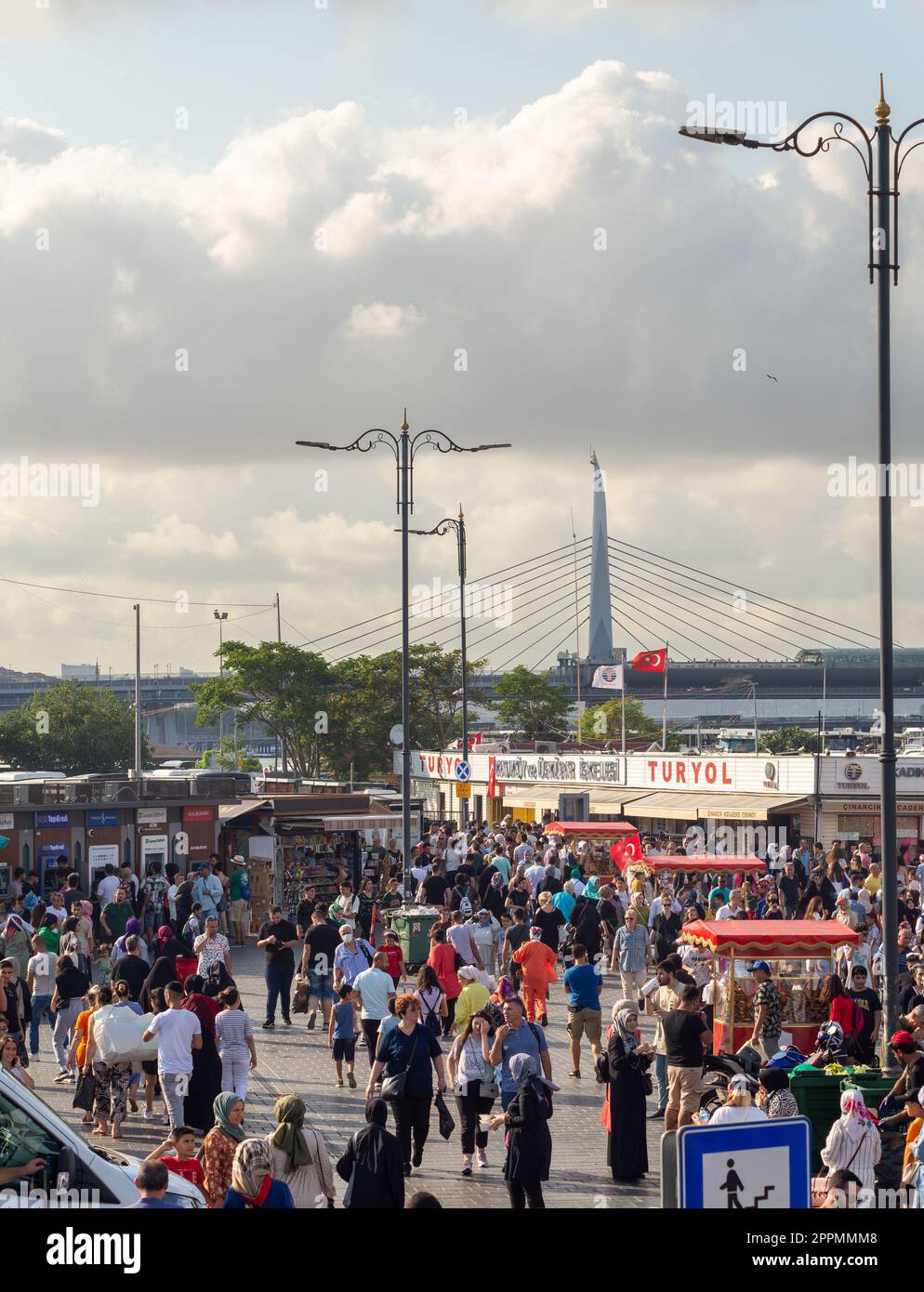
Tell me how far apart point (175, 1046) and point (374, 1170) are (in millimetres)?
4695

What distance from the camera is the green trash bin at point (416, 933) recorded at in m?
25.0

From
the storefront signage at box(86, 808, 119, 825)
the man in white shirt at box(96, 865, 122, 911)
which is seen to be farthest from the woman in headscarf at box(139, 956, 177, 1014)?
the storefront signage at box(86, 808, 119, 825)

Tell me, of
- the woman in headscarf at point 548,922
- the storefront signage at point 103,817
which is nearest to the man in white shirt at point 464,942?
the woman in headscarf at point 548,922

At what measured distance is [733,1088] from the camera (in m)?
12.3

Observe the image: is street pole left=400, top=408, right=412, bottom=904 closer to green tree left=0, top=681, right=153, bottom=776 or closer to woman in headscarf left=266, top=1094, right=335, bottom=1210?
woman in headscarf left=266, top=1094, right=335, bottom=1210

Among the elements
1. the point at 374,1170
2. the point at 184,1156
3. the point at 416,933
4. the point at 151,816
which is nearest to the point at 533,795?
the point at 151,816

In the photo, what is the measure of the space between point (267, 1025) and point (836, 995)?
792 cm

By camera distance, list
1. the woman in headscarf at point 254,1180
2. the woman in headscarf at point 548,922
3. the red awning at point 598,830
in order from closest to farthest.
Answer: the woman in headscarf at point 254,1180, the woman in headscarf at point 548,922, the red awning at point 598,830

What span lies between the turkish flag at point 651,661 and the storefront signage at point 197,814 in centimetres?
3245

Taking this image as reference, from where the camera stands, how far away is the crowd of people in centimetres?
1038

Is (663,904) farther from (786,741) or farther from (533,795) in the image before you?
(786,741)

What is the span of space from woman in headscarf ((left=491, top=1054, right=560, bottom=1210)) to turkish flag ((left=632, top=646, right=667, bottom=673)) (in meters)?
50.6

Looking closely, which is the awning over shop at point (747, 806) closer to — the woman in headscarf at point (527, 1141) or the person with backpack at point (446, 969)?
the person with backpack at point (446, 969)

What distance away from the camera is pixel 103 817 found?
30359 millimetres
